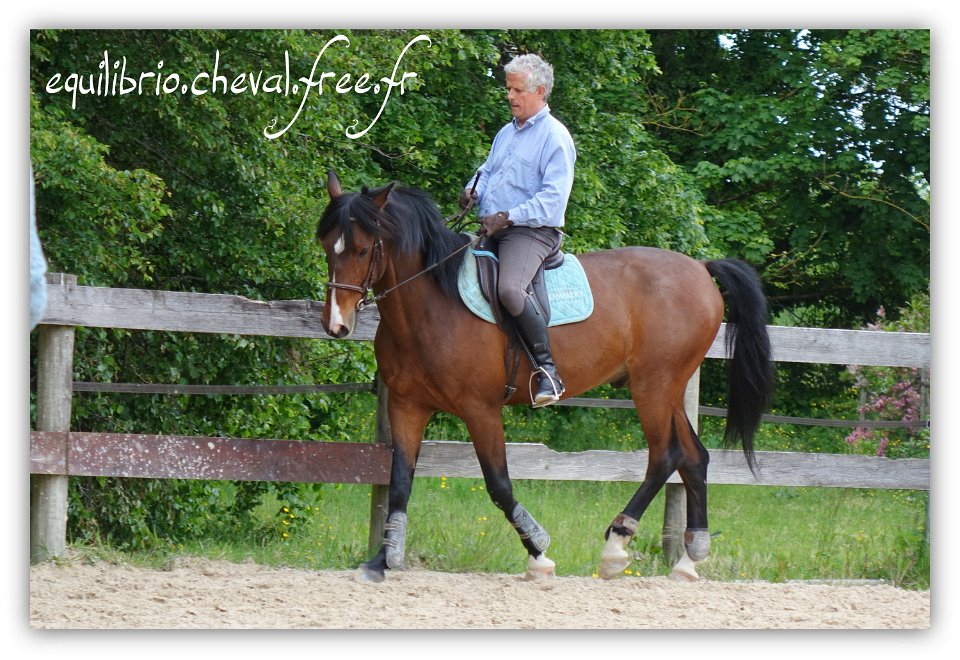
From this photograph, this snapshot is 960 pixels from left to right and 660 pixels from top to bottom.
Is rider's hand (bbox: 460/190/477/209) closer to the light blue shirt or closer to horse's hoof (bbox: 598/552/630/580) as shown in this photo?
the light blue shirt

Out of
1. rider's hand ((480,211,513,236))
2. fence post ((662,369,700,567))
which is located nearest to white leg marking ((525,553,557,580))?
fence post ((662,369,700,567))

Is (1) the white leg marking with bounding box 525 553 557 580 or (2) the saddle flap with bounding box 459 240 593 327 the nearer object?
(2) the saddle flap with bounding box 459 240 593 327

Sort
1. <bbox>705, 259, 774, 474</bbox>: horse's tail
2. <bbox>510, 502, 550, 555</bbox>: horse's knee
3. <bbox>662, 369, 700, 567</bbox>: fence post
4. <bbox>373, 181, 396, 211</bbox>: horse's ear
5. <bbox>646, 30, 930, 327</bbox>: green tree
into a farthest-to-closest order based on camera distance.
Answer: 1. <bbox>646, 30, 930, 327</bbox>: green tree
2. <bbox>662, 369, 700, 567</bbox>: fence post
3. <bbox>705, 259, 774, 474</bbox>: horse's tail
4. <bbox>510, 502, 550, 555</bbox>: horse's knee
5. <bbox>373, 181, 396, 211</bbox>: horse's ear

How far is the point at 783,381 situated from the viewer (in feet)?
26.8

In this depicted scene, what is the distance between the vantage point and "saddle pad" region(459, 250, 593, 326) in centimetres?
509

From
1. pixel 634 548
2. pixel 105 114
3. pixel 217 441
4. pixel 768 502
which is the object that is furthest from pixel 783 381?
pixel 105 114

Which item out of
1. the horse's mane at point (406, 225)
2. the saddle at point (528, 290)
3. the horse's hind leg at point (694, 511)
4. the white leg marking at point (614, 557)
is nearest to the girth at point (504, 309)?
the saddle at point (528, 290)

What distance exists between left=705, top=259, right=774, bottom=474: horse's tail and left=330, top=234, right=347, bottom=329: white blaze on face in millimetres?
2192

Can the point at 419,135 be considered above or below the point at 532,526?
above

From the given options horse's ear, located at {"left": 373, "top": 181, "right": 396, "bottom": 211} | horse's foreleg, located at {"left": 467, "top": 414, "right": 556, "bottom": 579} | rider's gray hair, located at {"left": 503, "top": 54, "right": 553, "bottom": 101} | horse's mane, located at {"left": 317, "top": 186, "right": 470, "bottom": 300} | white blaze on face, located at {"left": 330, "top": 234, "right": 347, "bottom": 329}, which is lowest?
horse's foreleg, located at {"left": 467, "top": 414, "right": 556, "bottom": 579}

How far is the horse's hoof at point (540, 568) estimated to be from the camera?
5.20 m

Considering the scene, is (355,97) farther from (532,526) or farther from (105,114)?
(532,526)

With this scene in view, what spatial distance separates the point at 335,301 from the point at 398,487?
100 cm

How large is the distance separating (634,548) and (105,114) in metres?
3.93
